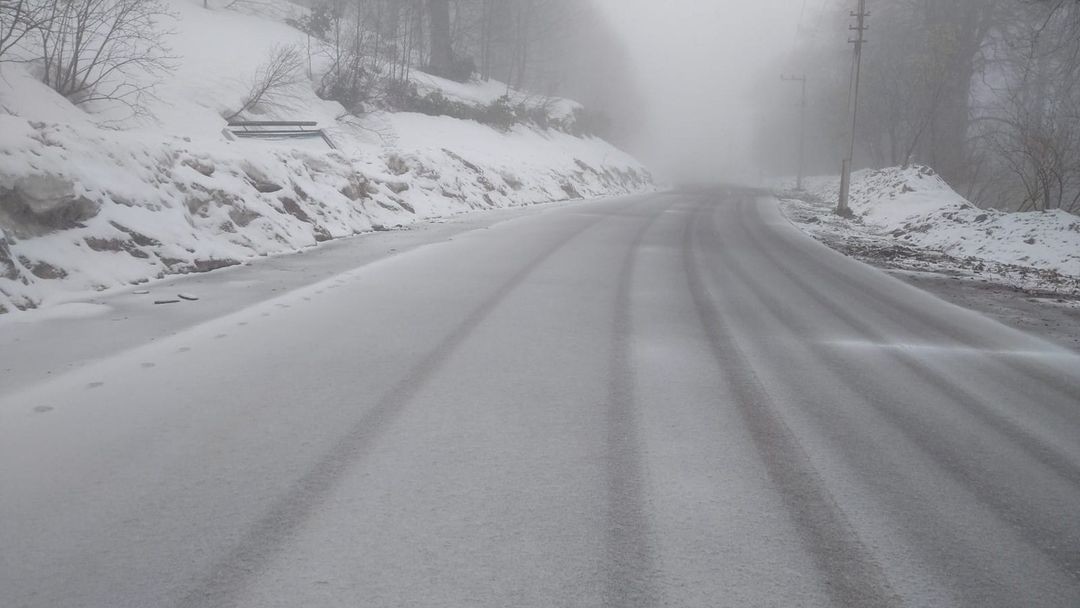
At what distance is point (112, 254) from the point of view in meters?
6.58

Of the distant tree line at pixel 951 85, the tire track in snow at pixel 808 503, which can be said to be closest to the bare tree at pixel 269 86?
the tire track in snow at pixel 808 503

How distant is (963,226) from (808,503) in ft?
44.1

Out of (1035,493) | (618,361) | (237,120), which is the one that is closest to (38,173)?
(618,361)

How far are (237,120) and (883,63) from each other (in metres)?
28.0

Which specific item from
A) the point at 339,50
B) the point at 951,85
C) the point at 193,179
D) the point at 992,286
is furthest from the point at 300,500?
the point at 951,85

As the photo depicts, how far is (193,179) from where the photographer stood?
27.1 feet

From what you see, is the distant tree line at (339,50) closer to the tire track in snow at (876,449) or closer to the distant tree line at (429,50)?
the distant tree line at (429,50)

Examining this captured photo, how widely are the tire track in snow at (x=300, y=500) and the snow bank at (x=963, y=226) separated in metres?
10.0

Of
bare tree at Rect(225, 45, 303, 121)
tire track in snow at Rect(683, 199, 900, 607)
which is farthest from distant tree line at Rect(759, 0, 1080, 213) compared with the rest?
tire track in snow at Rect(683, 199, 900, 607)

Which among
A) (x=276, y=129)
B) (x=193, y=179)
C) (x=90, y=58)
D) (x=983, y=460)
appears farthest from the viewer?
(x=276, y=129)

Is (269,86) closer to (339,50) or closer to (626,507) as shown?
(339,50)

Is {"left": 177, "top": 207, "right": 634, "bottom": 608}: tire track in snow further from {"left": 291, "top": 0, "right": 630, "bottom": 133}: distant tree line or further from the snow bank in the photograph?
{"left": 291, "top": 0, "right": 630, "bottom": 133}: distant tree line

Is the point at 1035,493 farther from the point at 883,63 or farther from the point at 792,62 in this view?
the point at 792,62

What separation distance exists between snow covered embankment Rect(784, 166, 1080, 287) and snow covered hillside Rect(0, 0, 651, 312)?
887 cm
